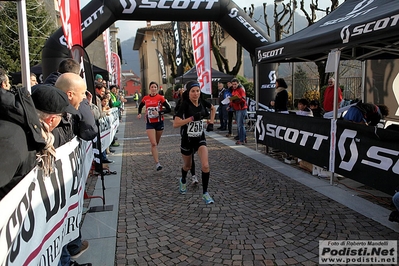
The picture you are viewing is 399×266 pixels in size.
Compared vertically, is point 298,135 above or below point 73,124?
below

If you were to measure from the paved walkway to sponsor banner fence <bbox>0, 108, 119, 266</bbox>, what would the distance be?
85cm

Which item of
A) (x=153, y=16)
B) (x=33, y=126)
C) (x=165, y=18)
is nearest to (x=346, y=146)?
(x=33, y=126)

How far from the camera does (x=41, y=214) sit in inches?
79.0

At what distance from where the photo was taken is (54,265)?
90.0 inches

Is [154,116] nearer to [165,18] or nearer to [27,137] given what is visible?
[165,18]

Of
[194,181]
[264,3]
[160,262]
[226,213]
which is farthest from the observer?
[264,3]

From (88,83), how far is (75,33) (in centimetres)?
154

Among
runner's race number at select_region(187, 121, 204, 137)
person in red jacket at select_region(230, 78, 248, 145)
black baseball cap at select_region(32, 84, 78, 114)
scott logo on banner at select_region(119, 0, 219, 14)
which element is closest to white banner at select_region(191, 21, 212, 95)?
person in red jacket at select_region(230, 78, 248, 145)

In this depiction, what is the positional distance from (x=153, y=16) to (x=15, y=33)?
1222 centimetres

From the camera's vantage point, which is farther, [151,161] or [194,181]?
[151,161]

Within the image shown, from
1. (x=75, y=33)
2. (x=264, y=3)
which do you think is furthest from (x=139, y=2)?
(x=264, y=3)

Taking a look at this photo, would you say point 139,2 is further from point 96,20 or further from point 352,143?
point 352,143

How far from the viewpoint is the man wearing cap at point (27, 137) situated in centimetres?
161

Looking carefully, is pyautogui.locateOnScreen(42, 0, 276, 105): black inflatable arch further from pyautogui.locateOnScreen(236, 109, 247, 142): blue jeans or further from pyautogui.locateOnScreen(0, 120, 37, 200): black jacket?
pyautogui.locateOnScreen(0, 120, 37, 200): black jacket
